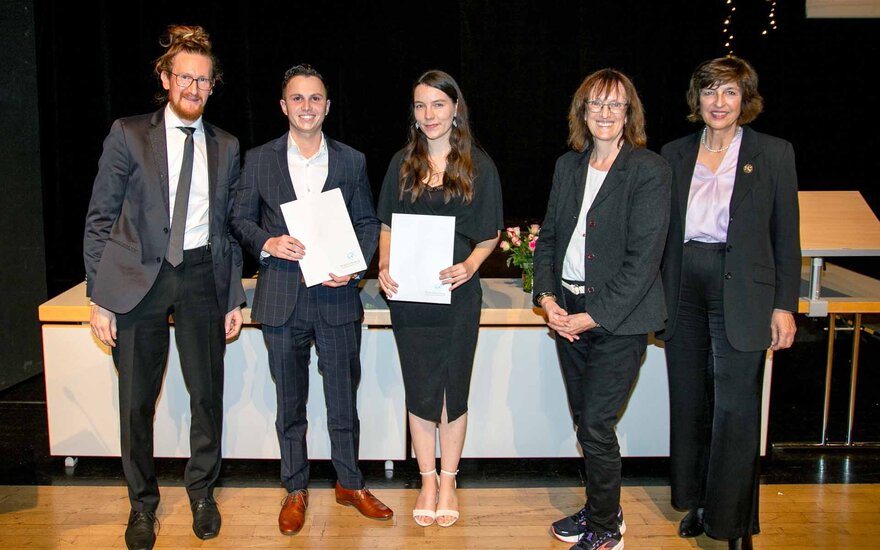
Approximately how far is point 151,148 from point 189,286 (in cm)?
51

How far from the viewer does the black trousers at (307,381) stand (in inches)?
122

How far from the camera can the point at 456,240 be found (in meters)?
3.03

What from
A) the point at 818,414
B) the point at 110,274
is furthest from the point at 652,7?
the point at 110,274

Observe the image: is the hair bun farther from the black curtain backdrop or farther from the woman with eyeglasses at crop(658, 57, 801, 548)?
the black curtain backdrop

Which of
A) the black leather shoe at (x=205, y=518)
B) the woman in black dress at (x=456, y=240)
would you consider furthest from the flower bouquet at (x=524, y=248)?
the black leather shoe at (x=205, y=518)

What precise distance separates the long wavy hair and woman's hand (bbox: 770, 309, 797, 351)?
1170 mm

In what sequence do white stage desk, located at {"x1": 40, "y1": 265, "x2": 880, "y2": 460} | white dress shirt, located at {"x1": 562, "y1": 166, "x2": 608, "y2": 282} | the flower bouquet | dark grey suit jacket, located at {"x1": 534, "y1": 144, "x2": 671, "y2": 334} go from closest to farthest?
dark grey suit jacket, located at {"x1": 534, "y1": 144, "x2": 671, "y2": 334}, white dress shirt, located at {"x1": 562, "y1": 166, "x2": 608, "y2": 282}, white stage desk, located at {"x1": 40, "y1": 265, "x2": 880, "y2": 460}, the flower bouquet

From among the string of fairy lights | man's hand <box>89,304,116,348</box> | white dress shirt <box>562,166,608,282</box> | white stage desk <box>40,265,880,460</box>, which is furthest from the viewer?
the string of fairy lights

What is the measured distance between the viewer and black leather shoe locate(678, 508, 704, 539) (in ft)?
10.4

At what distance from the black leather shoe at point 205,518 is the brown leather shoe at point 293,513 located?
25 centimetres

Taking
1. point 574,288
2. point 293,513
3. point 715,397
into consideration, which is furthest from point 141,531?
point 715,397

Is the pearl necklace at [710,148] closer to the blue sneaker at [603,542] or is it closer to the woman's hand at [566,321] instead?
the woman's hand at [566,321]

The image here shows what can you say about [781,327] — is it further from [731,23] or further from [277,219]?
[731,23]

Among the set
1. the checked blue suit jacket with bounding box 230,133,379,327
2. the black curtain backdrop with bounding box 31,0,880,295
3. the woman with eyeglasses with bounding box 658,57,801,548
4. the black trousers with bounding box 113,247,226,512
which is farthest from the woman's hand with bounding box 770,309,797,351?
the black curtain backdrop with bounding box 31,0,880,295
